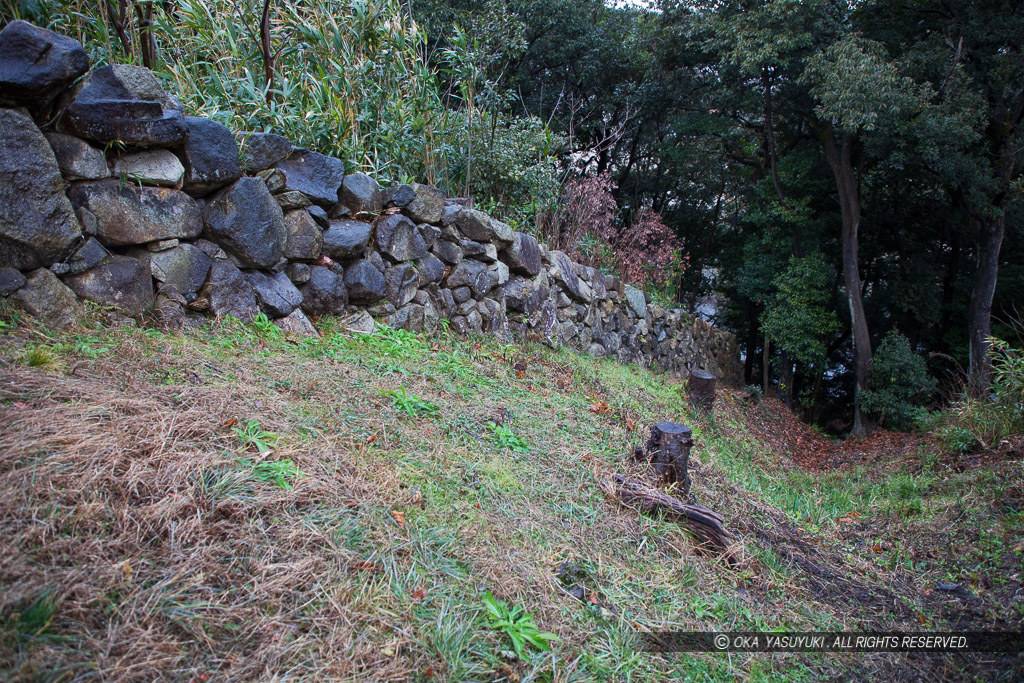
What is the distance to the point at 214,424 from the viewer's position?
253cm

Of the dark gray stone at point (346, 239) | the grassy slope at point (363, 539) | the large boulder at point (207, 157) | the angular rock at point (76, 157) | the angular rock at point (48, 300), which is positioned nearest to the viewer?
the grassy slope at point (363, 539)

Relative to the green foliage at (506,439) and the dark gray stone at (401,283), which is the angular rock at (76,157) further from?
the green foliage at (506,439)

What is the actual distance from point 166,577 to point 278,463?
0.64 meters

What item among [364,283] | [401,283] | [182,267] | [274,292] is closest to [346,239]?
[364,283]

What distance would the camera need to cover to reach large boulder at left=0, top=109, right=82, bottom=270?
304 cm

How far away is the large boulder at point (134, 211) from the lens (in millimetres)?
3414

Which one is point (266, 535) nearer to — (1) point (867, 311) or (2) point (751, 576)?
(2) point (751, 576)

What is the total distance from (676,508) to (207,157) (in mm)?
3526

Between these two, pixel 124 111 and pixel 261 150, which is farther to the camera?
pixel 261 150

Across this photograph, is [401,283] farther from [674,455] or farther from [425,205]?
[674,455]

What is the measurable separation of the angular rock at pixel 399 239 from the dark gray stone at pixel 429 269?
8cm

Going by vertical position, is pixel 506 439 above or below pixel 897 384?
above

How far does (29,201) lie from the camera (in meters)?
3.11

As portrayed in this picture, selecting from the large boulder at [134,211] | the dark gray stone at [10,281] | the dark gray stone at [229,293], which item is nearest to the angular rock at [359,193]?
the dark gray stone at [229,293]
